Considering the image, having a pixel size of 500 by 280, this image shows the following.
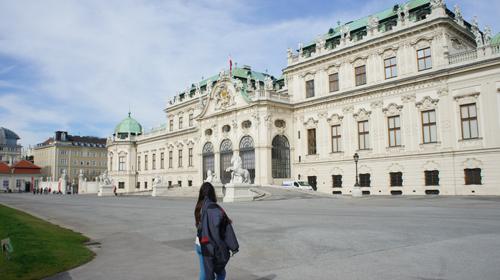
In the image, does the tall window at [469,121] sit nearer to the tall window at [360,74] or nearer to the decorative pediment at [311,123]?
the tall window at [360,74]

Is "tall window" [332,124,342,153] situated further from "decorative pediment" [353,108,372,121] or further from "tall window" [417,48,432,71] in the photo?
"tall window" [417,48,432,71]

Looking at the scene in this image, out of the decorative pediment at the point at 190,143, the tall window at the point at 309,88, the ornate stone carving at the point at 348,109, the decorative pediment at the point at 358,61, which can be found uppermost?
the decorative pediment at the point at 358,61

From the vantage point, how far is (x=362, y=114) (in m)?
45.3

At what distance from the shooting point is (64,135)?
123 m

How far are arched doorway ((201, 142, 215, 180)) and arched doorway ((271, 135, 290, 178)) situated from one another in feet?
38.1

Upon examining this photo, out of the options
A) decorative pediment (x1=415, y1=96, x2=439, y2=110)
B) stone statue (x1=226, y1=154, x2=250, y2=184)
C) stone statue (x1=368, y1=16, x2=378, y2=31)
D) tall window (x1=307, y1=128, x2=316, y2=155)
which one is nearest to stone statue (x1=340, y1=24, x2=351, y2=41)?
stone statue (x1=368, y1=16, x2=378, y2=31)

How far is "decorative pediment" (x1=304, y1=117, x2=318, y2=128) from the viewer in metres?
50.4

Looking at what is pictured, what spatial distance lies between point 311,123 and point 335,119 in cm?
369

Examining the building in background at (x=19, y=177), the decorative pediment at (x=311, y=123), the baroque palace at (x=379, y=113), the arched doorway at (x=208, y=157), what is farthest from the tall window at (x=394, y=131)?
the building in background at (x=19, y=177)

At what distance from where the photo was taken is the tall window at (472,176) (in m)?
35.5

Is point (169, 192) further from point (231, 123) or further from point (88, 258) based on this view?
point (88, 258)

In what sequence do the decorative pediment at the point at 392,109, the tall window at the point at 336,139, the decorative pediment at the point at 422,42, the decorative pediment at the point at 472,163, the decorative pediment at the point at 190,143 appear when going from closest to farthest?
the decorative pediment at the point at 472,163, the decorative pediment at the point at 422,42, the decorative pediment at the point at 392,109, the tall window at the point at 336,139, the decorative pediment at the point at 190,143

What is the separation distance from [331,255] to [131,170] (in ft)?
263

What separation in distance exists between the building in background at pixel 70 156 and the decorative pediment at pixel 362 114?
306 ft
